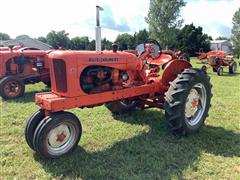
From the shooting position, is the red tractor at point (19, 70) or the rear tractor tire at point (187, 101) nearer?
the rear tractor tire at point (187, 101)

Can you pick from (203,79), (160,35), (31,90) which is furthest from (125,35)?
(203,79)

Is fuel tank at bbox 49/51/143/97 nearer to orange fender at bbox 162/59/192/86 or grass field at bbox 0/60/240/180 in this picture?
grass field at bbox 0/60/240/180

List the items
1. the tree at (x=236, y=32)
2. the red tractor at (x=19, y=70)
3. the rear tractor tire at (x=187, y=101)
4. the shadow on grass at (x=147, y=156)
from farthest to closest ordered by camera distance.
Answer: the tree at (x=236, y=32) → the red tractor at (x=19, y=70) → the rear tractor tire at (x=187, y=101) → the shadow on grass at (x=147, y=156)

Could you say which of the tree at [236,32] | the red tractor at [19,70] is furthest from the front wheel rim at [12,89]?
the tree at [236,32]

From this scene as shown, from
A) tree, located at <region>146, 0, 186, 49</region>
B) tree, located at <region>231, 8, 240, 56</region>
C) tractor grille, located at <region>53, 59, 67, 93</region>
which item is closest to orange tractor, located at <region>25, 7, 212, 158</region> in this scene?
tractor grille, located at <region>53, 59, 67, 93</region>

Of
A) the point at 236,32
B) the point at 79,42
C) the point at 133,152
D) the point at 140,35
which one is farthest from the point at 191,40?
the point at 133,152

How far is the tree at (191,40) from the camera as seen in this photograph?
42312mm

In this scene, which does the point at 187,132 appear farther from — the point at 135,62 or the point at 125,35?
the point at 125,35

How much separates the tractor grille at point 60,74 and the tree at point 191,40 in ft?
128

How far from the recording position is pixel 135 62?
16.4 ft

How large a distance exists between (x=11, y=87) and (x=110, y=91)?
485 cm

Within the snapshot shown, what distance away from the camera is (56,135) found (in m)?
3.93

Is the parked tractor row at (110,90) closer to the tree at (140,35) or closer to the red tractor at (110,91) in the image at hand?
the red tractor at (110,91)

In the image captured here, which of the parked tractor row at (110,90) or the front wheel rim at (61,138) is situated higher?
the parked tractor row at (110,90)
